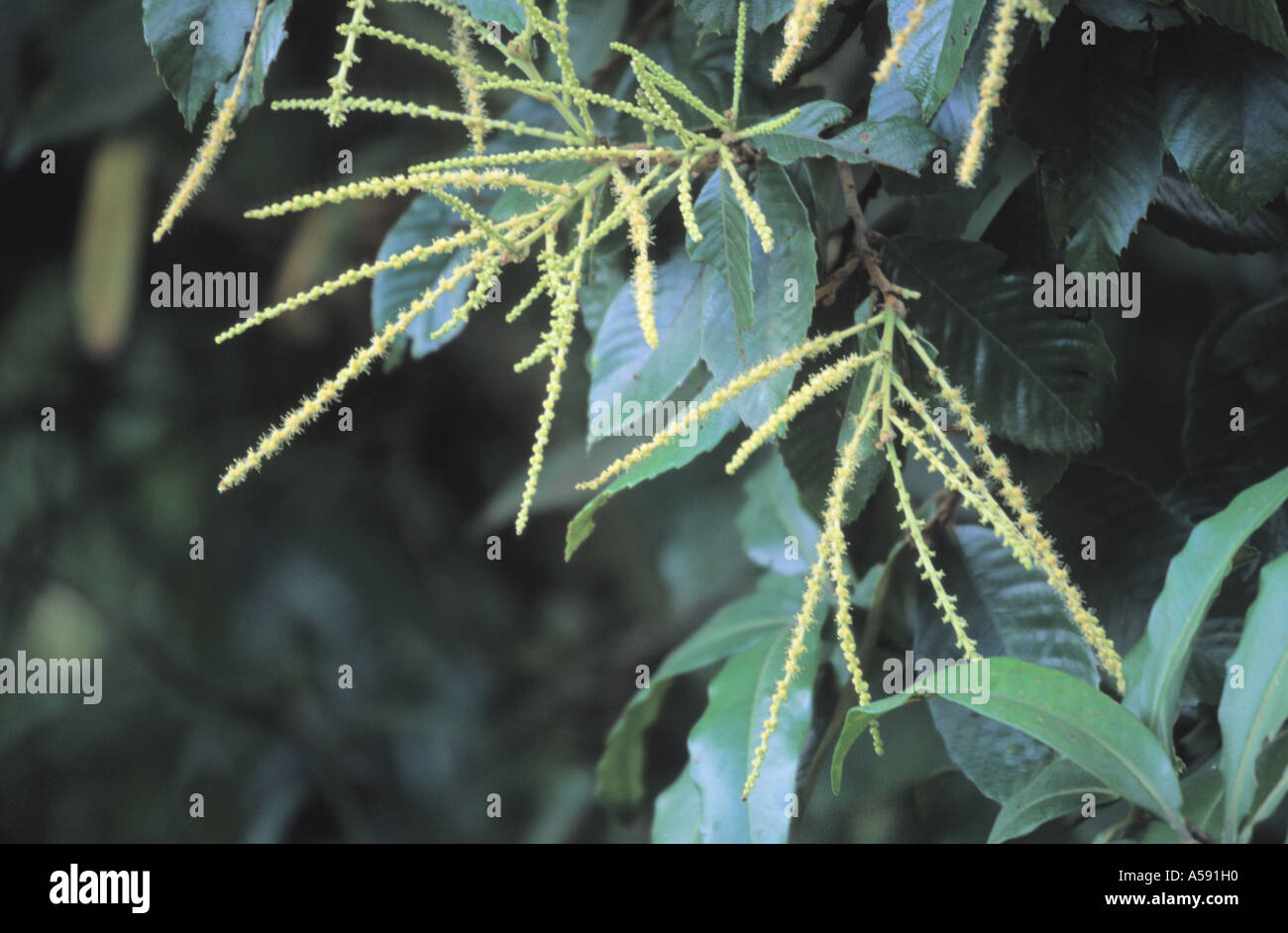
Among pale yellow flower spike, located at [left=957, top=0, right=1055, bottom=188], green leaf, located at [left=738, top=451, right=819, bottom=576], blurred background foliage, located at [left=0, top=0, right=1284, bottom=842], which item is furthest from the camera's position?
blurred background foliage, located at [left=0, top=0, right=1284, bottom=842]

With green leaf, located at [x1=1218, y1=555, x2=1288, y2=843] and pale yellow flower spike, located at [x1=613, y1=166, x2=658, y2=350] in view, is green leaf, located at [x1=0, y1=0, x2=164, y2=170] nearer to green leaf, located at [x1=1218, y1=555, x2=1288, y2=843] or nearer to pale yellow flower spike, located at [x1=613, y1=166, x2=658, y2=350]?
pale yellow flower spike, located at [x1=613, y1=166, x2=658, y2=350]

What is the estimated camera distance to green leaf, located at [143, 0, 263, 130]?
46 cm

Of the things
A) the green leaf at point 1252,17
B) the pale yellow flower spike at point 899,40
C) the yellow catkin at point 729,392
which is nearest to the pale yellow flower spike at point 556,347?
the yellow catkin at point 729,392

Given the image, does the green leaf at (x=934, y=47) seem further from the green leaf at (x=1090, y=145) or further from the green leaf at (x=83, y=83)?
the green leaf at (x=83, y=83)

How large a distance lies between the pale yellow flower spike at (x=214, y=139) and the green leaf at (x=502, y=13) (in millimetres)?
91

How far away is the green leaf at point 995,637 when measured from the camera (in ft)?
1.58

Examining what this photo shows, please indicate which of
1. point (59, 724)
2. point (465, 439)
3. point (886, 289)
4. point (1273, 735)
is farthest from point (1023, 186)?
point (59, 724)

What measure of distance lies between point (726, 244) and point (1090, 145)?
0.51 ft

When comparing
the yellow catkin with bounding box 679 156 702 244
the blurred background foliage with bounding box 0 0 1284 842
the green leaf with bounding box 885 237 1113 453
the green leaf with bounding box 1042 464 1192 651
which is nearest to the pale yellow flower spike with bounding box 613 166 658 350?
the yellow catkin with bounding box 679 156 702 244

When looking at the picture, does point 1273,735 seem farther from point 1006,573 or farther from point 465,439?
point 465,439

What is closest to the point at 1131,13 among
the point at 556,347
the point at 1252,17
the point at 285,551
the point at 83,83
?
the point at 1252,17

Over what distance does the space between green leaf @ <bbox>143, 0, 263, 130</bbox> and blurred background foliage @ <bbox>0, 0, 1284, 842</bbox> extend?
1.91ft

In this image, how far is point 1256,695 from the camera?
0.40 m

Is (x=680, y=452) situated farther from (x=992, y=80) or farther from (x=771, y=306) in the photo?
(x=992, y=80)
